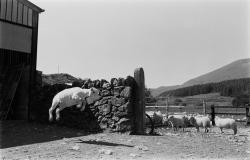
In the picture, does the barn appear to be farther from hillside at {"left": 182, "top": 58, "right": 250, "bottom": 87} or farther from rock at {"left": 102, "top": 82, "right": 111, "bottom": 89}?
hillside at {"left": 182, "top": 58, "right": 250, "bottom": 87}

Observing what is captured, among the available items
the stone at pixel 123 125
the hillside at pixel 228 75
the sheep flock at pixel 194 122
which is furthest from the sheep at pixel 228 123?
the hillside at pixel 228 75

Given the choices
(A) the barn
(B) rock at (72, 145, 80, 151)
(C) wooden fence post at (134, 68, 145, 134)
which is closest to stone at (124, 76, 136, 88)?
(C) wooden fence post at (134, 68, 145, 134)

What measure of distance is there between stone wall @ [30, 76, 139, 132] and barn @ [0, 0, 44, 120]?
1.61m

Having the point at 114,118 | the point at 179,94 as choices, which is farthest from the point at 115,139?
the point at 179,94

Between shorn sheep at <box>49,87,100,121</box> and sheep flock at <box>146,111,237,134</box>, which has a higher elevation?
shorn sheep at <box>49,87,100,121</box>

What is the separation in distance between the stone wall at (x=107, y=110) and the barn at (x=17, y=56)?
1610 mm

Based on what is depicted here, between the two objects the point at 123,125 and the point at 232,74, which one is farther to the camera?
the point at 232,74

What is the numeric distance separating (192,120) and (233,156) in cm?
782

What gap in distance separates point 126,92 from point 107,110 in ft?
3.58

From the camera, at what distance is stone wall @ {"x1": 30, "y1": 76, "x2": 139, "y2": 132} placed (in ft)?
43.5

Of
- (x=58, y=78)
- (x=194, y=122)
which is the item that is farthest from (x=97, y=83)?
(x=58, y=78)

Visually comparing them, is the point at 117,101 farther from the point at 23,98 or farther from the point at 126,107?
the point at 23,98

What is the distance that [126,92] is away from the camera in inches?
527

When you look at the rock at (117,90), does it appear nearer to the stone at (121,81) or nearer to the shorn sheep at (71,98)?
the stone at (121,81)
